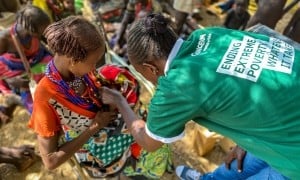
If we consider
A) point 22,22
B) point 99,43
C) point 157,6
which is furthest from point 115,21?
point 99,43

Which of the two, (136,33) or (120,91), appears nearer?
(136,33)

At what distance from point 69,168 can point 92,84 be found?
1424 mm

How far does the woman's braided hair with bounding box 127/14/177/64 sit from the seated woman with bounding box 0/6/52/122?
52.3 inches

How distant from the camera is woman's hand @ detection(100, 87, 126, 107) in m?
1.99

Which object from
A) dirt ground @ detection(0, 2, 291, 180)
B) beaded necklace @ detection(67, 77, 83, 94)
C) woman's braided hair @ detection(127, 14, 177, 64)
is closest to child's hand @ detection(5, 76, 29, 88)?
dirt ground @ detection(0, 2, 291, 180)

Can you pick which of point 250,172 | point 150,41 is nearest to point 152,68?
point 150,41

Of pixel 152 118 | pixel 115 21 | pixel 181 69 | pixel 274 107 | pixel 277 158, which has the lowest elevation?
pixel 115 21

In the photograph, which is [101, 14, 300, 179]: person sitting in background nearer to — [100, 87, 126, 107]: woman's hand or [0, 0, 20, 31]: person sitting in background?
[100, 87, 126, 107]: woman's hand

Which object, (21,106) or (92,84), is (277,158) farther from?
(21,106)

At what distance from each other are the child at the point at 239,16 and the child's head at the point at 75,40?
2.98 m

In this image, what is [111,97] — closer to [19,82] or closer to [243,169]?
[243,169]

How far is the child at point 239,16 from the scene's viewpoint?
14.4ft

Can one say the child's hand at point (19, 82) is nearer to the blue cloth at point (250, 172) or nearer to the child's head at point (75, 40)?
the child's head at point (75, 40)

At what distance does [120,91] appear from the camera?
217 centimetres
